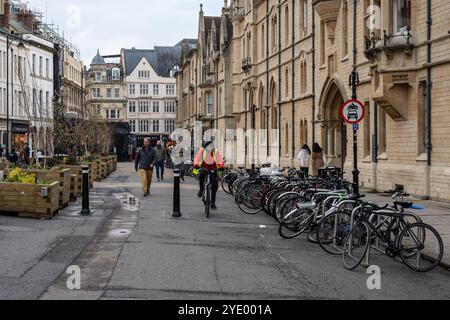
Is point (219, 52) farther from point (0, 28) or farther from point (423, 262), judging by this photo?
point (423, 262)

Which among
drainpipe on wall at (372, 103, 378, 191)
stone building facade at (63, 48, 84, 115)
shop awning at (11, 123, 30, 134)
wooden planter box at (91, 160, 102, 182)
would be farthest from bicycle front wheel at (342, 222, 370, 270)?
stone building facade at (63, 48, 84, 115)

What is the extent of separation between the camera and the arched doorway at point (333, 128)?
30.5 m

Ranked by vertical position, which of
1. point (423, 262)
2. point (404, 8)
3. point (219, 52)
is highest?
point (219, 52)

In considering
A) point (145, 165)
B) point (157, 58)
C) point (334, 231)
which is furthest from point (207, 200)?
point (157, 58)

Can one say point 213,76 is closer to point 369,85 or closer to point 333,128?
point 333,128

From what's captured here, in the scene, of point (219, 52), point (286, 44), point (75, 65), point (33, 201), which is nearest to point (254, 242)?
point (33, 201)

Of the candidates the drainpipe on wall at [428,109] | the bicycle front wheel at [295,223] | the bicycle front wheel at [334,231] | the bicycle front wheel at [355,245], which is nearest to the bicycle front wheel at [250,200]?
the bicycle front wheel at [295,223]

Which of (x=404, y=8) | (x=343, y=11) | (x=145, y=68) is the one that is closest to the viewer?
(x=404, y=8)

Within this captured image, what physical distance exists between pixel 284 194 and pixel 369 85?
12.0 meters

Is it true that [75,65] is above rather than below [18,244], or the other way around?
above

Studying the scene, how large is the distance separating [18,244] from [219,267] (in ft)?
12.4

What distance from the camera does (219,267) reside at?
988cm

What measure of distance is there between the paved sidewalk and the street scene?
72 mm

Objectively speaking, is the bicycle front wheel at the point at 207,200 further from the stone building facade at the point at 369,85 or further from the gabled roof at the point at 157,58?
the gabled roof at the point at 157,58
